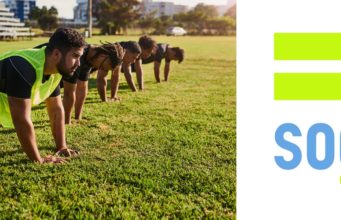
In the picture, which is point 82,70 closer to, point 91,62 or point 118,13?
point 91,62

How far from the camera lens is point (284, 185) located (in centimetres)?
314

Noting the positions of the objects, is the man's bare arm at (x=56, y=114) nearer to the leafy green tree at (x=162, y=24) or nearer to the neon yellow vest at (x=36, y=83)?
the neon yellow vest at (x=36, y=83)

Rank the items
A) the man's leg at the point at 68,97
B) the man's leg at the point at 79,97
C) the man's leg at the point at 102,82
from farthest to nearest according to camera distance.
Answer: the man's leg at the point at 102,82 < the man's leg at the point at 79,97 < the man's leg at the point at 68,97

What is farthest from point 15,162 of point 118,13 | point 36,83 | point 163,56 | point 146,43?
point 118,13

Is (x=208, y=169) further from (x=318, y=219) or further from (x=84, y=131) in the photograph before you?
(x=84, y=131)

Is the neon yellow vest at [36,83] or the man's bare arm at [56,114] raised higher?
the neon yellow vest at [36,83]

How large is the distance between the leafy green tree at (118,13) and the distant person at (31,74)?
148ft

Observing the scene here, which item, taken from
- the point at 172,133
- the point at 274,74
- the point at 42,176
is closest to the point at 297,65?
the point at 274,74

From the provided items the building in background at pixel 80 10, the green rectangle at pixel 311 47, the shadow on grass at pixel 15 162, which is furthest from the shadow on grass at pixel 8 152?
the building in background at pixel 80 10

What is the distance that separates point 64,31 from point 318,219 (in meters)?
2.17

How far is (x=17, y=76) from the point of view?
3.08 metres

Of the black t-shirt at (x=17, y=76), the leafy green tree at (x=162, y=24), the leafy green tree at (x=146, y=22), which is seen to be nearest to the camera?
the black t-shirt at (x=17, y=76)

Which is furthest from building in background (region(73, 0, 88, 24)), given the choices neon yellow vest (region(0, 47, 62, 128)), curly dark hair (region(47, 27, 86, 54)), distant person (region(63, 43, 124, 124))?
curly dark hair (region(47, 27, 86, 54))

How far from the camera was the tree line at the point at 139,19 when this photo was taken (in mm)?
39844
